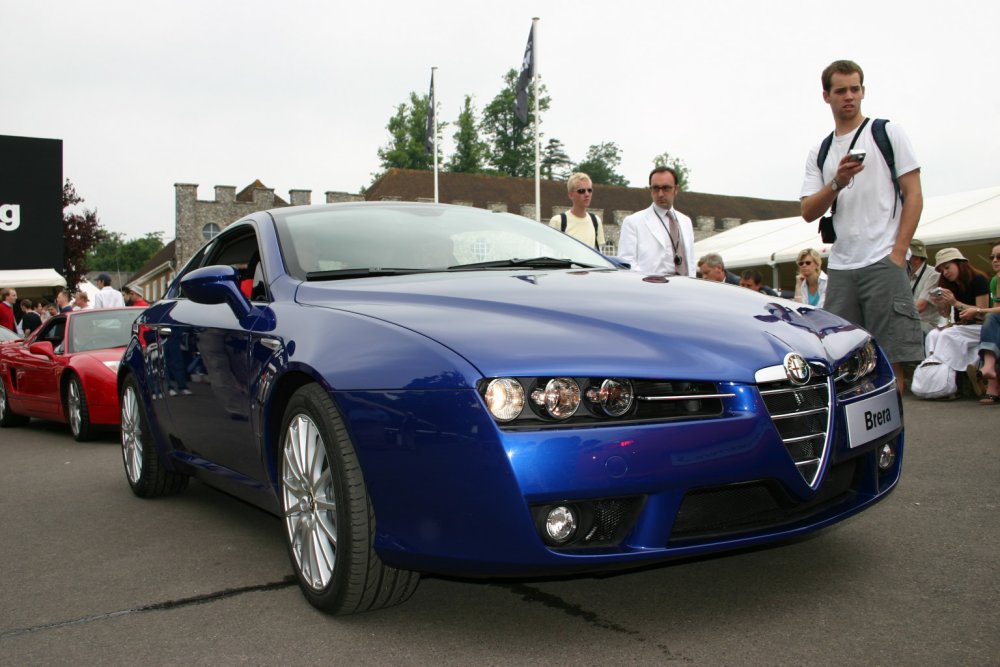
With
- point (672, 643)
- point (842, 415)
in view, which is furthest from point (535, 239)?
point (672, 643)

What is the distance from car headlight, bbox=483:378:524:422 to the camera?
2.49 meters

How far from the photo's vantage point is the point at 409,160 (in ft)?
214

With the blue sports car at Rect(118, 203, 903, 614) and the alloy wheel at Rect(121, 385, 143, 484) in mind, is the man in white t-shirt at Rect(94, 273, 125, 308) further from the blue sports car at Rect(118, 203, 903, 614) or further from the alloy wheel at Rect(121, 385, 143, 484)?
the blue sports car at Rect(118, 203, 903, 614)

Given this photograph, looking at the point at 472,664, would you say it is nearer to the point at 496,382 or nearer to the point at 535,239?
the point at 496,382

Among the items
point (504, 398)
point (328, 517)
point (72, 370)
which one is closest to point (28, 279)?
point (72, 370)

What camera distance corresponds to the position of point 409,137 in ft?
216

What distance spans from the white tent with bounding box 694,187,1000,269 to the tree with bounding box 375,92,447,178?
1669 inches

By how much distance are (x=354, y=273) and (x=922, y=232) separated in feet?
45.6

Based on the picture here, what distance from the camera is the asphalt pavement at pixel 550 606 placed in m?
2.64

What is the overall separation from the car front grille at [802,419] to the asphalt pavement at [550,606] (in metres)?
0.35

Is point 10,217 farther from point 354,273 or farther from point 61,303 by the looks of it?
point 354,273

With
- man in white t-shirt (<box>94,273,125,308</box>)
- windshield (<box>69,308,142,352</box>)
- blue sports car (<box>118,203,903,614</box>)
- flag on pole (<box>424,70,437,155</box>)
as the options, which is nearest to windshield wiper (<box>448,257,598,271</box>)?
blue sports car (<box>118,203,903,614</box>)

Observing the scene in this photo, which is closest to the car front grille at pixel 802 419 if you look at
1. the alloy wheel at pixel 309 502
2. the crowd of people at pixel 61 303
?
the alloy wheel at pixel 309 502

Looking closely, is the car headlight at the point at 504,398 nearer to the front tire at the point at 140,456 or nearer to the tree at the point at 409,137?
the front tire at the point at 140,456
